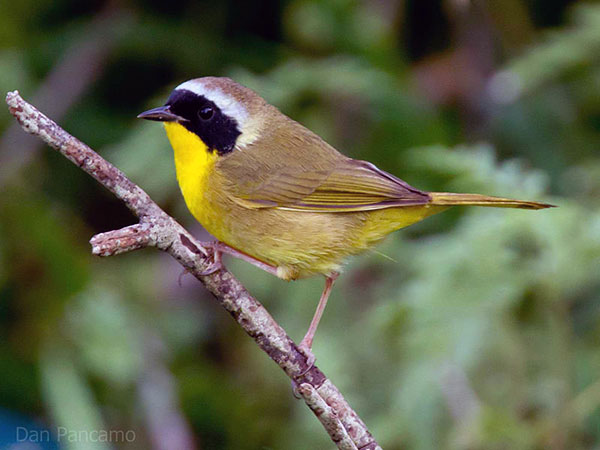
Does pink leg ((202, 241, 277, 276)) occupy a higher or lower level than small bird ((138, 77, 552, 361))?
lower

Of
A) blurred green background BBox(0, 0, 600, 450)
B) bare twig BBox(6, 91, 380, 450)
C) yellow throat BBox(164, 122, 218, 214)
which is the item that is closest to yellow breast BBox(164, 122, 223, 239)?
yellow throat BBox(164, 122, 218, 214)

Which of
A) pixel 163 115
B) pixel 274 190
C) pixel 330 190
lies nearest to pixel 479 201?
pixel 330 190

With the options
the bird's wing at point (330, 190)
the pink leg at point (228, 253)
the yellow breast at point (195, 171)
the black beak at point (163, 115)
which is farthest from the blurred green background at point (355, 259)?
the black beak at point (163, 115)

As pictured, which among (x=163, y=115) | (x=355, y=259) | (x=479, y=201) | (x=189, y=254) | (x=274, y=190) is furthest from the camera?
(x=355, y=259)

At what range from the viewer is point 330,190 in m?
3.02

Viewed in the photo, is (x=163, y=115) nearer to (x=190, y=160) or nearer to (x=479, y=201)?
(x=190, y=160)

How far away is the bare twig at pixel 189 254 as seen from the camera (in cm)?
189

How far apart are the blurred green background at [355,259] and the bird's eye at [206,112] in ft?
3.36

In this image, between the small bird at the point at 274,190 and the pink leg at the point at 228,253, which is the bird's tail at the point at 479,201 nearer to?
the small bird at the point at 274,190

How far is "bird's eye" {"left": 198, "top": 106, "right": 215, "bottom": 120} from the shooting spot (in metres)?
2.90

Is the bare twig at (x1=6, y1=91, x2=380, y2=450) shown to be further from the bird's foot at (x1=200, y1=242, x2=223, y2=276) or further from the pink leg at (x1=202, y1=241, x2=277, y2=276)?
the pink leg at (x1=202, y1=241, x2=277, y2=276)

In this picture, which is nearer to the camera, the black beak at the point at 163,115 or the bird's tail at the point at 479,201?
the bird's tail at the point at 479,201

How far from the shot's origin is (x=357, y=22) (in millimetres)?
5027

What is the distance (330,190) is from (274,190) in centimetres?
20
